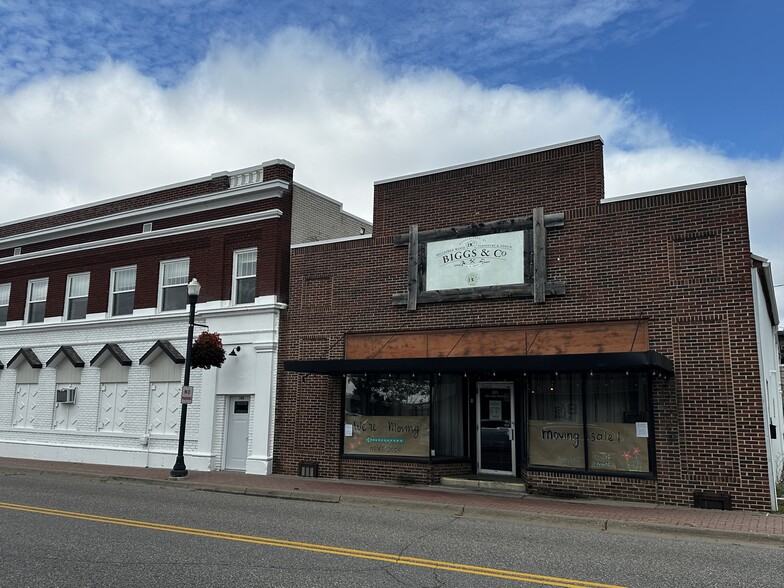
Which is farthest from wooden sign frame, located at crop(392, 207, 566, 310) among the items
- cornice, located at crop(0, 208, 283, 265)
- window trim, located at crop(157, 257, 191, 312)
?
window trim, located at crop(157, 257, 191, 312)

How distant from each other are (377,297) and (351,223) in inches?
250

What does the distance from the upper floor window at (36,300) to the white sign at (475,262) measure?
50.4ft

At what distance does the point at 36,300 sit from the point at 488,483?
18058 millimetres

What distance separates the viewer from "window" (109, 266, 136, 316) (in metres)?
22.3

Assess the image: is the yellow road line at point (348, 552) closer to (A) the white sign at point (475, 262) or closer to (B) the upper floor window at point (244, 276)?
(A) the white sign at point (475, 262)

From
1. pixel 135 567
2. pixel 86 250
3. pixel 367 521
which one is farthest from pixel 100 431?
pixel 135 567

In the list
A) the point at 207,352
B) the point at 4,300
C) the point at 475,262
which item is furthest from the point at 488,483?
the point at 4,300

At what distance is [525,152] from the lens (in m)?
15.9

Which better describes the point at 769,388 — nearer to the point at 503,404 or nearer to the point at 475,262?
the point at 503,404

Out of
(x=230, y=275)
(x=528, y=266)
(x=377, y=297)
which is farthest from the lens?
(x=230, y=275)

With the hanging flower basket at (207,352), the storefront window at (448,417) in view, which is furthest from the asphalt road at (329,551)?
the hanging flower basket at (207,352)

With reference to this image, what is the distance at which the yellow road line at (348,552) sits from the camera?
7.46 metres

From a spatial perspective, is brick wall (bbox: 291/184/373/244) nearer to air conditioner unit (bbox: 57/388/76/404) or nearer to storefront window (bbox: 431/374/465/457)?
storefront window (bbox: 431/374/465/457)

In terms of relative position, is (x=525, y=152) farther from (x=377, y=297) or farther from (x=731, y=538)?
(x=731, y=538)
